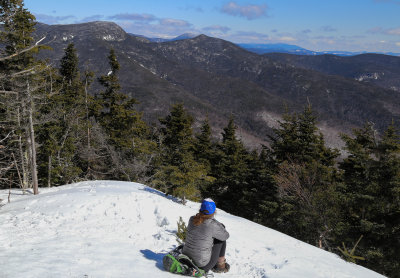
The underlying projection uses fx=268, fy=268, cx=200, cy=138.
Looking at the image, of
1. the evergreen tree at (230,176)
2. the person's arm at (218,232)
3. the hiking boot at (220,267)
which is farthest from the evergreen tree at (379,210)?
the person's arm at (218,232)

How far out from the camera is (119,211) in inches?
349

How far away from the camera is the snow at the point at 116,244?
524 centimetres

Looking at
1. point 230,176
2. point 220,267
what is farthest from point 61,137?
point 220,267

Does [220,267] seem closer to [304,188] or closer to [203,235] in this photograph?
[203,235]

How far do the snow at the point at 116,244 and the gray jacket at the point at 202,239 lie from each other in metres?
0.63

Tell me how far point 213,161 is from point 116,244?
26517 mm

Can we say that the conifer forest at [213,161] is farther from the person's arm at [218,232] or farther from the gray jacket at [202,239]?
the gray jacket at [202,239]

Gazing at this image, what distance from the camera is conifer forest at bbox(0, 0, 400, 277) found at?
14.7 meters

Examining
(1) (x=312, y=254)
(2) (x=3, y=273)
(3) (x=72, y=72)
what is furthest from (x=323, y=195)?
(3) (x=72, y=72)

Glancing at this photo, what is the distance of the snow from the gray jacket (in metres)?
0.63

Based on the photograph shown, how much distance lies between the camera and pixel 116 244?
665 cm

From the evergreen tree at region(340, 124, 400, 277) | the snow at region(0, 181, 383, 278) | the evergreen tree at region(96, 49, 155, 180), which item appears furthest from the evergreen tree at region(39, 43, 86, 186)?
the evergreen tree at region(340, 124, 400, 277)

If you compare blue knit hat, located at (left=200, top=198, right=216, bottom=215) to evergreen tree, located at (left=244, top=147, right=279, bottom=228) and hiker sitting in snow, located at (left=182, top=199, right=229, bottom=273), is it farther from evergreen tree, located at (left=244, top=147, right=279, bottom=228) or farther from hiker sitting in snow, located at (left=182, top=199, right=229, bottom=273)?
evergreen tree, located at (left=244, top=147, right=279, bottom=228)

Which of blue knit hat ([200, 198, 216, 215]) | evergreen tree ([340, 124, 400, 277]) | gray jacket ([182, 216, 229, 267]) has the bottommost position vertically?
evergreen tree ([340, 124, 400, 277])
